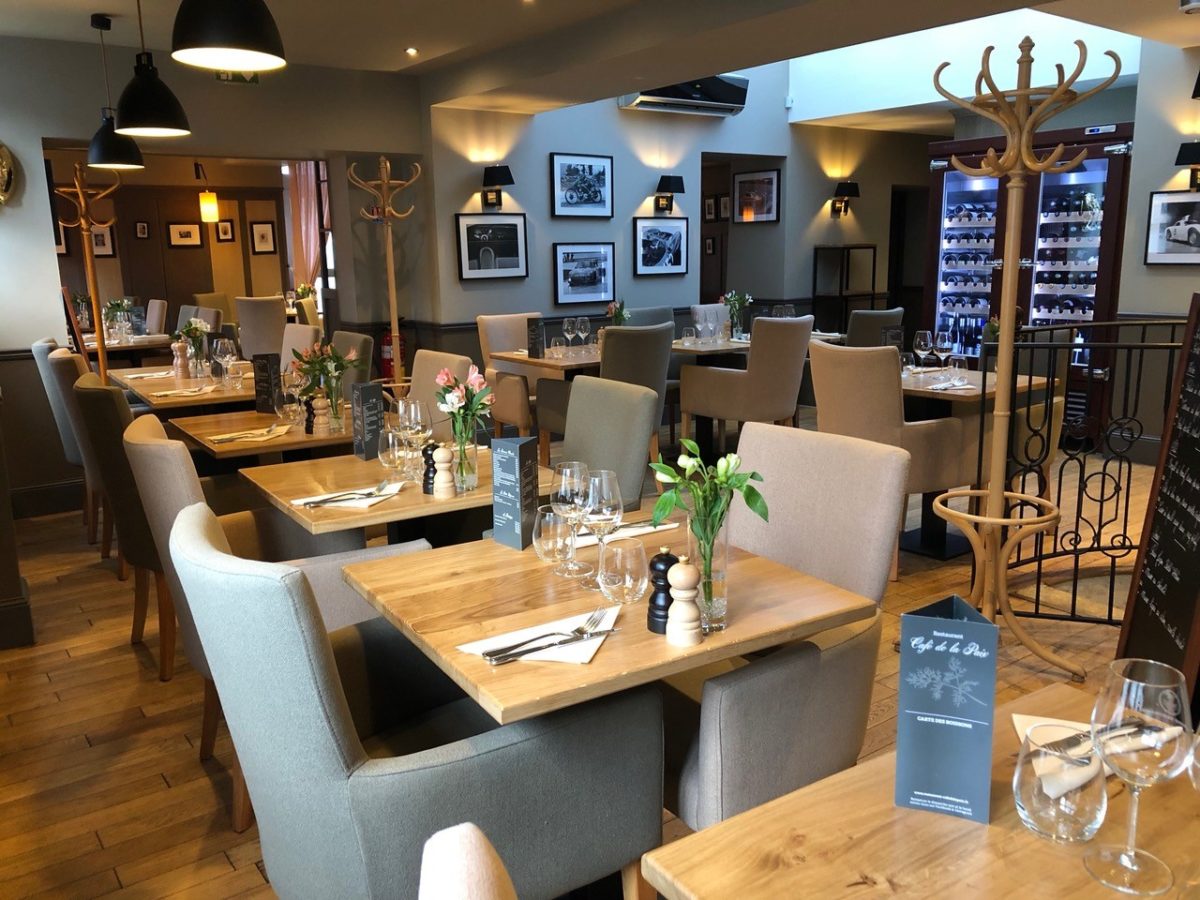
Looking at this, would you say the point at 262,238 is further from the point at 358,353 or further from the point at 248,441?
the point at 248,441

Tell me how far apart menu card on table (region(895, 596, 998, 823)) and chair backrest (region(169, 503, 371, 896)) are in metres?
0.81

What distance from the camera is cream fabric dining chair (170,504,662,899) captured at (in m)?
1.37

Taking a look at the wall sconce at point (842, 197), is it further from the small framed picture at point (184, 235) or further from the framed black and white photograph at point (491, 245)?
the small framed picture at point (184, 235)

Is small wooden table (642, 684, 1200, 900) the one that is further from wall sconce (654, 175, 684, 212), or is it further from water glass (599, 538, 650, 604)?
wall sconce (654, 175, 684, 212)

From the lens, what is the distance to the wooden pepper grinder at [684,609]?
1602mm

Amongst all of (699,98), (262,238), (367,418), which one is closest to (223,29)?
(367,418)

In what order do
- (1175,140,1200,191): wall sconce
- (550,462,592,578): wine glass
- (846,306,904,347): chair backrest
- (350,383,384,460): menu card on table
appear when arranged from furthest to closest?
(846,306,904,347): chair backrest < (1175,140,1200,191): wall sconce < (350,383,384,460): menu card on table < (550,462,592,578): wine glass

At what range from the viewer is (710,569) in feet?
5.65

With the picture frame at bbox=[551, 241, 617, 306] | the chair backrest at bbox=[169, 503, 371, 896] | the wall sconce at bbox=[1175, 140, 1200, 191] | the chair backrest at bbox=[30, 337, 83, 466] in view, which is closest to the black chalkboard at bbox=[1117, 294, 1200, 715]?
the chair backrest at bbox=[169, 503, 371, 896]

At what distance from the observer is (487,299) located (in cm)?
762

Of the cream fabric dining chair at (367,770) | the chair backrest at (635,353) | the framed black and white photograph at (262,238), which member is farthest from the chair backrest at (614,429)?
the framed black and white photograph at (262,238)

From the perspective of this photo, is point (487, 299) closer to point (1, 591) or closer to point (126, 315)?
point (126, 315)

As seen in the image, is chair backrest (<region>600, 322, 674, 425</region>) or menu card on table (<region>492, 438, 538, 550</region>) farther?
chair backrest (<region>600, 322, 674, 425</region>)

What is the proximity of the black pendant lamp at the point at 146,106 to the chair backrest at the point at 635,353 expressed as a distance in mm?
2482
